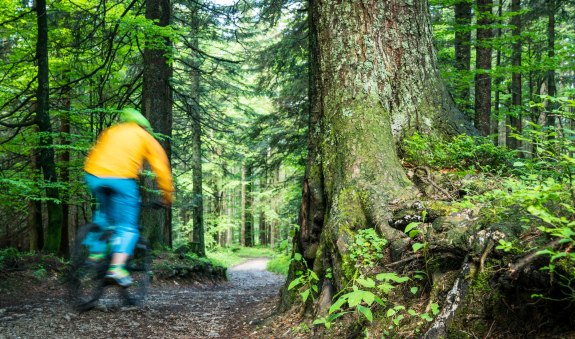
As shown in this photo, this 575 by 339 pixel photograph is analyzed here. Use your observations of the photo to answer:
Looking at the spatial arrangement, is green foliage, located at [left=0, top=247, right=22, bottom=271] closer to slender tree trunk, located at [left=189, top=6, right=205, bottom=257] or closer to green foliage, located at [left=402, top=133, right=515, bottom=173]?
green foliage, located at [left=402, top=133, right=515, bottom=173]

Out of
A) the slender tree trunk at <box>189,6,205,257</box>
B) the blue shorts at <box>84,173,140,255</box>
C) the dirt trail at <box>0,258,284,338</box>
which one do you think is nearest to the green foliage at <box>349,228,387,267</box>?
the dirt trail at <box>0,258,284,338</box>

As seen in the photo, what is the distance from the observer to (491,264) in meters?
2.86

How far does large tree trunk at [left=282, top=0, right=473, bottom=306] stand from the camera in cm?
498

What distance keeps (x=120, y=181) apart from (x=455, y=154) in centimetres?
403

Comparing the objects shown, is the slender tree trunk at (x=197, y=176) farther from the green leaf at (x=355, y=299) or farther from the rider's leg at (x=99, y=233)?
the green leaf at (x=355, y=299)

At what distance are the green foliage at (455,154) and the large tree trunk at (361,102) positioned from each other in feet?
0.81

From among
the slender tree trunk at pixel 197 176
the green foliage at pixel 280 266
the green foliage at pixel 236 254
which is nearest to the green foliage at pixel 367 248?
the slender tree trunk at pixel 197 176

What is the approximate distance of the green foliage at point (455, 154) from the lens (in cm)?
513

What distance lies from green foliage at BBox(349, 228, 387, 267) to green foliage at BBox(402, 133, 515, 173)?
1.39 m

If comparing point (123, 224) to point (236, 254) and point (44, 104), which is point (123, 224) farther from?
point (236, 254)

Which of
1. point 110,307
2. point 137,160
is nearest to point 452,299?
point 137,160

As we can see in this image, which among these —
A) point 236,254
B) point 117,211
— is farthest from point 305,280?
point 236,254

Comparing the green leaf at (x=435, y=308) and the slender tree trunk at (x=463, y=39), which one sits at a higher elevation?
the slender tree trunk at (x=463, y=39)

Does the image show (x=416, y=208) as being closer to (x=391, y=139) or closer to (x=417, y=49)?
(x=391, y=139)
